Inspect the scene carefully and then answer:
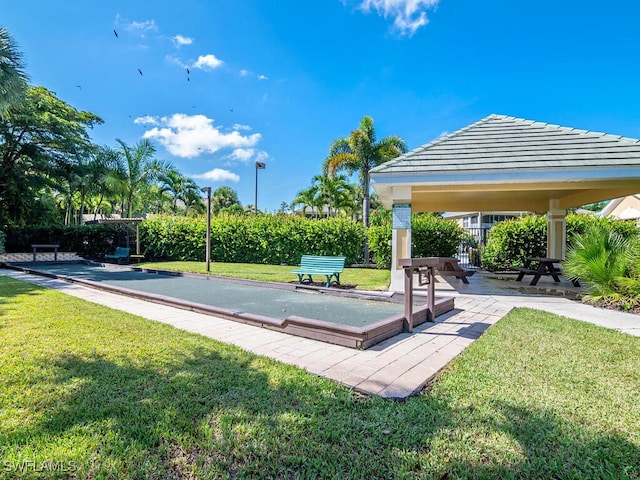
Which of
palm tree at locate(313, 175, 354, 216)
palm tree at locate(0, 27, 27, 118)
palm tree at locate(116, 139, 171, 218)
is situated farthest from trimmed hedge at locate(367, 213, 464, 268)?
palm tree at locate(116, 139, 171, 218)

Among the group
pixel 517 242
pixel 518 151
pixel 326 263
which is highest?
pixel 518 151

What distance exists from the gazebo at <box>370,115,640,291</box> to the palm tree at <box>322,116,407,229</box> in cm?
977

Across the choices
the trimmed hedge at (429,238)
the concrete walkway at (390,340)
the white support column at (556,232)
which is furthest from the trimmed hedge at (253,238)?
the concrete walkway at (390,340)

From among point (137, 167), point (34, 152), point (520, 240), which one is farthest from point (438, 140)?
point (34, 152)

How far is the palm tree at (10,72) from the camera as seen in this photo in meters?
11.1

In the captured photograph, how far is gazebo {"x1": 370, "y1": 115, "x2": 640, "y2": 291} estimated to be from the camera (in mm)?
7521

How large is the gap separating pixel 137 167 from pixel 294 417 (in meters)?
26.4

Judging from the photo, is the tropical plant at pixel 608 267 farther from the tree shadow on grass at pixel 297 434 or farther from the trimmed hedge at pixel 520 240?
the trimmed hedge at pixel 520 240

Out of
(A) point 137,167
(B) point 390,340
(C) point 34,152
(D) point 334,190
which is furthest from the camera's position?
(D) point 334,190

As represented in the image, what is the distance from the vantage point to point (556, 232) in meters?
11.4

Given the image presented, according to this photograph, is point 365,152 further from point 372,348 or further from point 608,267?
point 372,348

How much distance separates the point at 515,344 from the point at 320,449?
3188 mm

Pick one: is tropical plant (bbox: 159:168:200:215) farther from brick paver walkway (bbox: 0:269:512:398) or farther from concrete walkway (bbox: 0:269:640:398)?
brick paver walkway (bbox: 0:269:512:398)

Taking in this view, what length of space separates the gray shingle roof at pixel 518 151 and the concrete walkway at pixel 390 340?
3.13 meters
